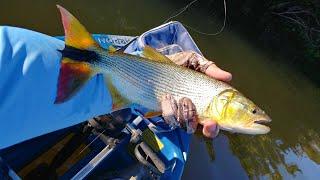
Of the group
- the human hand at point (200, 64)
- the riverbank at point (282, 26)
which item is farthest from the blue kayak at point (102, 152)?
the riverbank at point (282, 26)

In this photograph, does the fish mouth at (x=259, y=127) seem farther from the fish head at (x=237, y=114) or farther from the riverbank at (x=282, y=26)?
the riverbank at (x=282, y=26)

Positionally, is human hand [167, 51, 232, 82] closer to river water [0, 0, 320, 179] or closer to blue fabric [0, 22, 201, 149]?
blue fabric [0, 22, 201, 149]

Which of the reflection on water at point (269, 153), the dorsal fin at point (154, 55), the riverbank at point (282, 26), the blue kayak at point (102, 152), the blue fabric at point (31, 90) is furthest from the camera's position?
the riverbank at point (282, 26)

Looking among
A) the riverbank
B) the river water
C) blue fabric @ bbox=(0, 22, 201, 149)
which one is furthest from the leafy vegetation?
blue fabric @ bbox=(0, 22, 201, 149)

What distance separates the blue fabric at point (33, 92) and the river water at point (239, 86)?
10.4 ft

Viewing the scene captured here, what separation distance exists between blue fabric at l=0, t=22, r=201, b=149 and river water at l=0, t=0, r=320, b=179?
3169 millimetres

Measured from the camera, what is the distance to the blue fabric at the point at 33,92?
7.98ft

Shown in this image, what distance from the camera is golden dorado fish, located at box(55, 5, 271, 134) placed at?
2.58 m

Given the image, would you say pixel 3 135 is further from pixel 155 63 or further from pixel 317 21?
pixel 317 21

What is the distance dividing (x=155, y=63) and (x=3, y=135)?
984 millimetres

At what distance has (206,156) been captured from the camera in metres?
6.25

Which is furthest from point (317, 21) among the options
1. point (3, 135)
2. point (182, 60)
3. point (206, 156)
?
point (3, 135)

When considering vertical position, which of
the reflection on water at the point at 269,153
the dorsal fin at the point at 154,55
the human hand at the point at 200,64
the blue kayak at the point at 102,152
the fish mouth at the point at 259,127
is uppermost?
the dorsal fin at the point at 154,55

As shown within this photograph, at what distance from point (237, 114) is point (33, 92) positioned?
3.82ft
